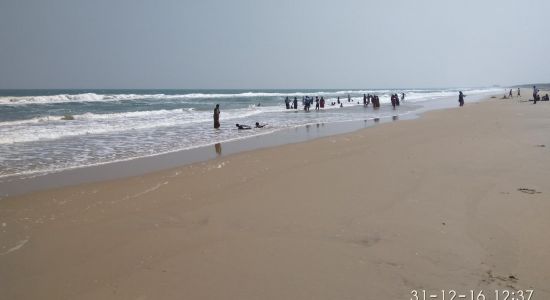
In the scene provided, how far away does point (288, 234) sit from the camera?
4859 millimetres

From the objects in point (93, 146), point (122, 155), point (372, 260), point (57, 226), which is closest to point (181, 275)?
point (372, 260)

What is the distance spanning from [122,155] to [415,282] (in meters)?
10.8

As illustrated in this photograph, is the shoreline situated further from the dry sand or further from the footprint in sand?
the footprint in sand

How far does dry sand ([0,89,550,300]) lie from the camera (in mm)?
3670

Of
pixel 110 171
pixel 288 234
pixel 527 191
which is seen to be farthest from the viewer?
pixel 110 171

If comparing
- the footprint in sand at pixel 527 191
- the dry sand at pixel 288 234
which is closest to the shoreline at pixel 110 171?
the dry sand at pixel 288 234

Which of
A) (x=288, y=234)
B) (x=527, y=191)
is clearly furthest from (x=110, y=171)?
(x=527, y=191)

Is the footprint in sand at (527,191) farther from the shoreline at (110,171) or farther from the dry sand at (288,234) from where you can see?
the shoreline at (110,171)

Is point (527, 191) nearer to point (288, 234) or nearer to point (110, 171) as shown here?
point (288, 234)

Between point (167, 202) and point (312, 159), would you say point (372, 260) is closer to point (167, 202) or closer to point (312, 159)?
point (167, 202)

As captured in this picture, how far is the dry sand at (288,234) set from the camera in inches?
144

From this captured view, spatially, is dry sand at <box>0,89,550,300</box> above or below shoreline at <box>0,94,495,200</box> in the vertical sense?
below

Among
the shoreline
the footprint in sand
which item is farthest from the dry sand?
the shoreline

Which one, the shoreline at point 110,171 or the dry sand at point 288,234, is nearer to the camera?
the dry sand at point 288,234
